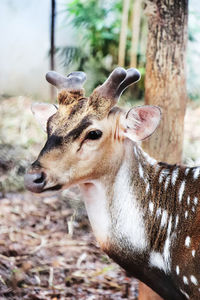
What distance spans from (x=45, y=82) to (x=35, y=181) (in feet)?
17.4

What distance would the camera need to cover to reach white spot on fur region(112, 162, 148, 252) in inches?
127

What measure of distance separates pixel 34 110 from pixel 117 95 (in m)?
0.70

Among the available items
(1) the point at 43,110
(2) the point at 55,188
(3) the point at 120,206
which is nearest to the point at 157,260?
(3) the point at 120,206

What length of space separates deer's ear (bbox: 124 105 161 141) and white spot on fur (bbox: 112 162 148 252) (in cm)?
23

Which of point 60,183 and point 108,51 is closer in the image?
point 60,183

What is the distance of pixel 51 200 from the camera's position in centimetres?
607

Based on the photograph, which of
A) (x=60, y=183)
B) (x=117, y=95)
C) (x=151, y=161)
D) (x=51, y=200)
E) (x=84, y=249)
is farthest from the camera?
(x=51, y=200)

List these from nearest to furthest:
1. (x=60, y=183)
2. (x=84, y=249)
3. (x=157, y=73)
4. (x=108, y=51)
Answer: (x=60, y=183)
(x=157, y=73)
(x=84, y=249)
(x=108, y=51)

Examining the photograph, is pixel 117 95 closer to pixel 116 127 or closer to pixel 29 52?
pixel 116 127

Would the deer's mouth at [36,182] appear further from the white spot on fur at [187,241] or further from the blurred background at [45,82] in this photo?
the blurred background at [45,82]

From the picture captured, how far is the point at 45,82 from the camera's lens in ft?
26.3

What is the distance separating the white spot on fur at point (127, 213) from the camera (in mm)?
3219

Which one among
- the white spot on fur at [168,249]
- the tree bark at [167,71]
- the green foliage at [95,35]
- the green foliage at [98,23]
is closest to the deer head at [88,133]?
the white spot on fur at [168,249]

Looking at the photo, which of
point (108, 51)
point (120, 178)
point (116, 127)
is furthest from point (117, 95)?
point (108, 51)
